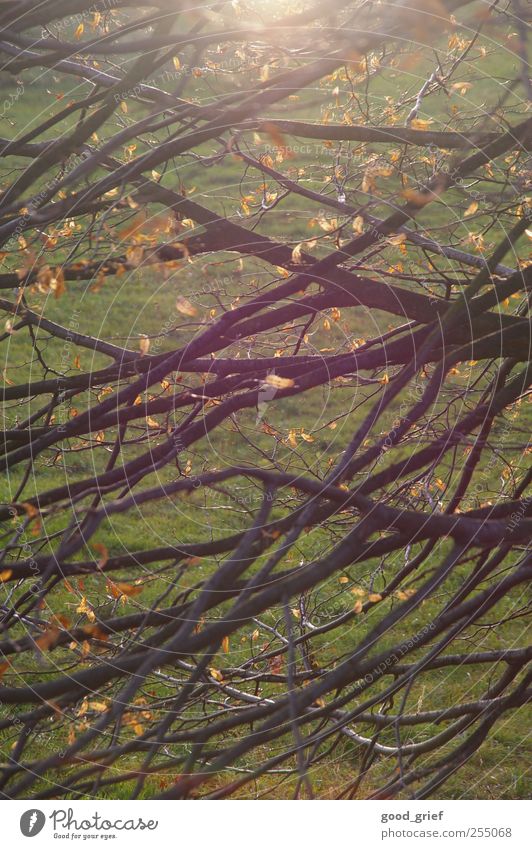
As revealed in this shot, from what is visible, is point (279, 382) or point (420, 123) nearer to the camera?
point (279, 382)

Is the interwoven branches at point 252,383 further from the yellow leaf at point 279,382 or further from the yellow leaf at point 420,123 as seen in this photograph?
the yellow leaf at point 420,123

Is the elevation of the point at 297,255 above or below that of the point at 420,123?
below

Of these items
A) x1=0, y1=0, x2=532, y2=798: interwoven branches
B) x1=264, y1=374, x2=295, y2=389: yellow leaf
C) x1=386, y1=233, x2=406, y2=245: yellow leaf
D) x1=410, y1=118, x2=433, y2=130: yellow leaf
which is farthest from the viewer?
x1=410, y1=118, x2=433, y2=130: yellow leaf

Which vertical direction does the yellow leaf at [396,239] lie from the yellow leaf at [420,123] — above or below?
below

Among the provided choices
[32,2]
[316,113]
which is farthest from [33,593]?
[316,113]

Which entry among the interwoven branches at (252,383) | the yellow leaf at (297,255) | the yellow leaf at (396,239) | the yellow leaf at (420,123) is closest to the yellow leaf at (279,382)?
the interwoven branches at (252,383)

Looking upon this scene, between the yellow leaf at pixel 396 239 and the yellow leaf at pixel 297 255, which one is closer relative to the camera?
the yellow leaf at pixel 297 255

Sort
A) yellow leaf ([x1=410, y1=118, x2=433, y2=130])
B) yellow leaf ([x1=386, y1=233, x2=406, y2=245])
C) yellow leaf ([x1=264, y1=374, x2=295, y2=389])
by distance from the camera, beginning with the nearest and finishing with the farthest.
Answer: yellow leaf ([x1=264, y1=374, x2=295, y2=389]) → yellow leaf ([x1=386, y1=233, x2=406, y2=245]) → yellow leaf ([x1=410, y1=118, x2=433, y2=130])

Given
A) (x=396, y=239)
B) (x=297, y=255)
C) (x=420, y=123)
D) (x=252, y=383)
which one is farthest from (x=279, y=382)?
(x=420, y=123)

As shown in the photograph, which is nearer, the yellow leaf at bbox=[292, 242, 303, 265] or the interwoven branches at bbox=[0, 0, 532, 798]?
the interwoven branches at bbox=[0, 0, 532, 798]

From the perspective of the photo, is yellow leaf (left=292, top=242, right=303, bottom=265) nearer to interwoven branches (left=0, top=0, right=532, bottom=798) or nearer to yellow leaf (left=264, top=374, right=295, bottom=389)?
interwoven branches (left=0, top=0, right=532, bottom=798)

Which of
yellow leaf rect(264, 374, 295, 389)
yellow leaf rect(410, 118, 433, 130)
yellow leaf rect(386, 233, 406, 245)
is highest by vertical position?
yellow leaf rect(410, 118, 433, 130)

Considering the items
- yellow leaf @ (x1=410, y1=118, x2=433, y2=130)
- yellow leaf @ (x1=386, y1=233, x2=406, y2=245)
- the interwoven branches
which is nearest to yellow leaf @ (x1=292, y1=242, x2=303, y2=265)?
the interwoven branches

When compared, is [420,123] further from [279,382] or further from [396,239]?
[279,382]
